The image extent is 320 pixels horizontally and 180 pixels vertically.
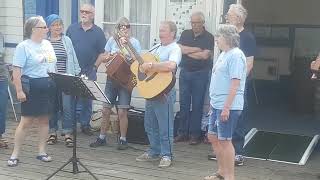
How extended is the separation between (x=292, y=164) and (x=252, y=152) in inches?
23.4

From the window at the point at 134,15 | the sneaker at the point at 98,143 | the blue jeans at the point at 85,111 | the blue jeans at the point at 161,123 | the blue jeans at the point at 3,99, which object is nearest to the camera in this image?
the blue jeans at the point at 161,123

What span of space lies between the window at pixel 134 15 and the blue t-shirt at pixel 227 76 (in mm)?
2849

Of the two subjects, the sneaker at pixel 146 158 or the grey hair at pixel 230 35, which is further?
the sneaker at pixel 146 158

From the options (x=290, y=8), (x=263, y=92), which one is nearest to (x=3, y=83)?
(x=263, y=92)

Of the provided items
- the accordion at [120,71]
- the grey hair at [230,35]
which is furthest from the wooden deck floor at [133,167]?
the grey hair at [230,35]

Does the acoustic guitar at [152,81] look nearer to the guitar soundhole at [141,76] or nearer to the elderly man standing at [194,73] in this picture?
the guitar soundhole at [141,76]

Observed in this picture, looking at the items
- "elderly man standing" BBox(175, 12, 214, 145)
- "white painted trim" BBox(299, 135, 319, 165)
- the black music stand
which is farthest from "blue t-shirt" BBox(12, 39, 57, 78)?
"white painted trim" BBox(299, 135, 319, 165)

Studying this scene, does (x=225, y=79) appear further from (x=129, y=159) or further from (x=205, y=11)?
(x=205, y=11)

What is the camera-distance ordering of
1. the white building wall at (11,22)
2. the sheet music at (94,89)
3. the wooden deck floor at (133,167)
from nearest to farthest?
the sheet music at (94,89) < the wooden deck floor at (133,167) < the white building wall at (11,22)

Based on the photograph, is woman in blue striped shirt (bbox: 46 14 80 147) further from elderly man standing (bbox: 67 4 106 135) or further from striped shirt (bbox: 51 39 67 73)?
elderly man standing (bbox: 67 4 106 135)

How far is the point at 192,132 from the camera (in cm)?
662

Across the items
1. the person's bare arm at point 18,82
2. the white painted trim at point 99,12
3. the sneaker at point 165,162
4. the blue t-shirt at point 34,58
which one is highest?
the white painted trim at point 99,12

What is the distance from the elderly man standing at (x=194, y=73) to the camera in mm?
6383

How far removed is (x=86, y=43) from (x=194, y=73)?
1.49 m
